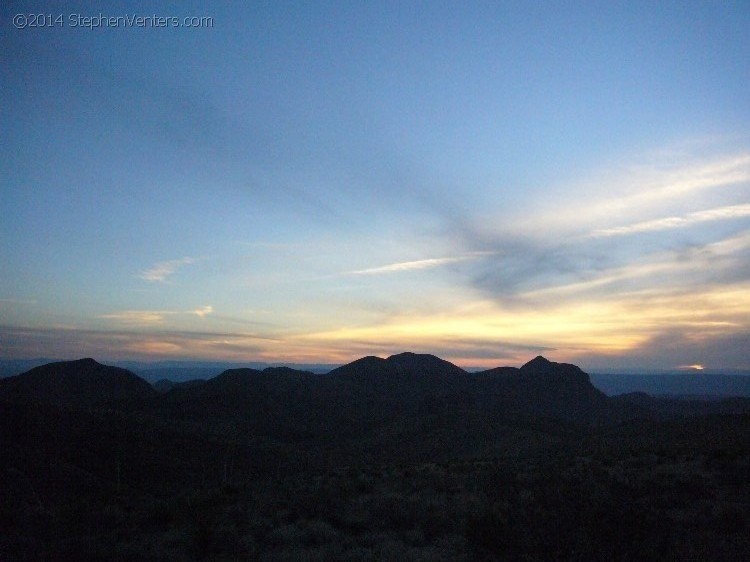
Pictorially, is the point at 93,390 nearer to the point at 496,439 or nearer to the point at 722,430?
the point at 496,439

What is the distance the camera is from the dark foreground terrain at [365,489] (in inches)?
370

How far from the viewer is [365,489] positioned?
18188 mm

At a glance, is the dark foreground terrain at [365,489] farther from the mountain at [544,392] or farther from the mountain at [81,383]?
the mountain at [544,392]

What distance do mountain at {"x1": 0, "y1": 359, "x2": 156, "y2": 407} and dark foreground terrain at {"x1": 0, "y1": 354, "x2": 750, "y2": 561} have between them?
12.3m

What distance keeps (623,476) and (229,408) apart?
67288 millimetres

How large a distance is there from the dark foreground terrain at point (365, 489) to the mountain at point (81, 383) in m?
12.3

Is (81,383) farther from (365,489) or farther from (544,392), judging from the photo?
(365,489)

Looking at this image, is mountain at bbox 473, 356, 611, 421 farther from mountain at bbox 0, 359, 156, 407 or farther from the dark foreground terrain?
mountain at bbox 0, 359, 156, 407

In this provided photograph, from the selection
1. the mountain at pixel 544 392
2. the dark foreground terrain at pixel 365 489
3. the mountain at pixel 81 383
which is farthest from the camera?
the mountain at pixel 544 392

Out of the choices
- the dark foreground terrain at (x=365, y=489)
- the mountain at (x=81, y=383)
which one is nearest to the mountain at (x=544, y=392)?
the dark foreground terrain at (x=365, y=489)

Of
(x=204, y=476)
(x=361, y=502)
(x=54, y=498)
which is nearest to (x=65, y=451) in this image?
(x=204, y=476)

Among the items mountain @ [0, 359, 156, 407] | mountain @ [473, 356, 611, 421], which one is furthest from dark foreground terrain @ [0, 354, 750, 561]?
mountain @ [473, 356, 611, 421]

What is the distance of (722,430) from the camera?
37438 mm

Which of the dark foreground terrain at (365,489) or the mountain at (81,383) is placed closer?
the dark foreground terrain at (365,489)
